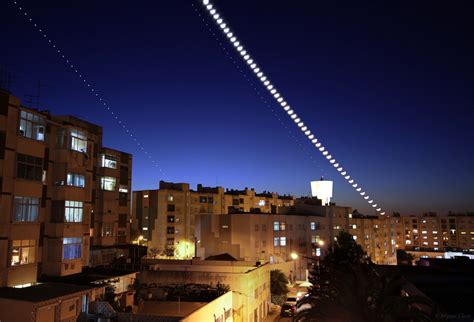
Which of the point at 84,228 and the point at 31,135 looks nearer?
the point at 31,135

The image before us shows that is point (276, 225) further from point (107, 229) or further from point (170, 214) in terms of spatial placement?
point (107, 229)

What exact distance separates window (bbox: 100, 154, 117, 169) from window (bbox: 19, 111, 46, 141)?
62.7 feet

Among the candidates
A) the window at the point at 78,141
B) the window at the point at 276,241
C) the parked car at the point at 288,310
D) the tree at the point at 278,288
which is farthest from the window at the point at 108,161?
the window at the point at 276,241

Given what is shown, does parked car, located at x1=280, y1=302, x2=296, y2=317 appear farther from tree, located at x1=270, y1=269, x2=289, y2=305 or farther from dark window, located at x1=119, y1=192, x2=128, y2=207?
dark window, located at x1=119, y1=192, x2=128, y2=207

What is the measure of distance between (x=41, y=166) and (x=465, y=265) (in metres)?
27.6

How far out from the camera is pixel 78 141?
94.9ft

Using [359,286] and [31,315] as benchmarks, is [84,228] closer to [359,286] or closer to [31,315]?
[31,315]

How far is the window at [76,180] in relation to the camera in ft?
91.4

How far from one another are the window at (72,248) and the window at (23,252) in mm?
2746

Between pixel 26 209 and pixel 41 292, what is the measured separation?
5850 millimetres

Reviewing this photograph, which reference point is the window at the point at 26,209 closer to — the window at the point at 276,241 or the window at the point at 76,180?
the window at the point at 76,180

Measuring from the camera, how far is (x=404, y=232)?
506 feet

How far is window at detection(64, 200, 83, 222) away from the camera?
27252 mm

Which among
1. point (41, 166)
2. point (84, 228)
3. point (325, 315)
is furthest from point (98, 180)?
point (325, 315)
